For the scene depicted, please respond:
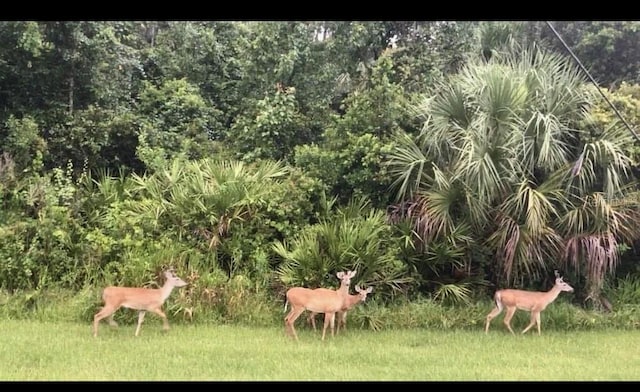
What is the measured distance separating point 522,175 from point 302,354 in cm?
439

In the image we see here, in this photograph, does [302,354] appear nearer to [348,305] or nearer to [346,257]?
[348,305]

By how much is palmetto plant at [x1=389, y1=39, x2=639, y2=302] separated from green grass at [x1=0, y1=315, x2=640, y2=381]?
127cm

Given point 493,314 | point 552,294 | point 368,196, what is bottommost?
point 493,314

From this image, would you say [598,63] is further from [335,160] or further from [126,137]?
[126,137]

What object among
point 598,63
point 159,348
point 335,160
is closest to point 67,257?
point 159,348

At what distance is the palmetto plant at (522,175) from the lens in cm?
920

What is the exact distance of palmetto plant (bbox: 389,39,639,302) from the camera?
920 centimetres

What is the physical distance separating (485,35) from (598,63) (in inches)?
110

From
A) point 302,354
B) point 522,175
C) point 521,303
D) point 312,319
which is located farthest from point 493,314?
point 302,354

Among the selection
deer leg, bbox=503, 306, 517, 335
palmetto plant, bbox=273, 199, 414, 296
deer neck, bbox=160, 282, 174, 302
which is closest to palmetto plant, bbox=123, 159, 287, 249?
→ palmetto plant, bbox=273, 199, 414, 296

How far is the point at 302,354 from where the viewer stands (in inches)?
292

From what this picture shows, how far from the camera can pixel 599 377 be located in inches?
258

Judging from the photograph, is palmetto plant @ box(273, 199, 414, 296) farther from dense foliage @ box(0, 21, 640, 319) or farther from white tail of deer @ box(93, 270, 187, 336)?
white tail of deer @ box(93, 270, 187, 336)

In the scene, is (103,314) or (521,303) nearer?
(103,314)
